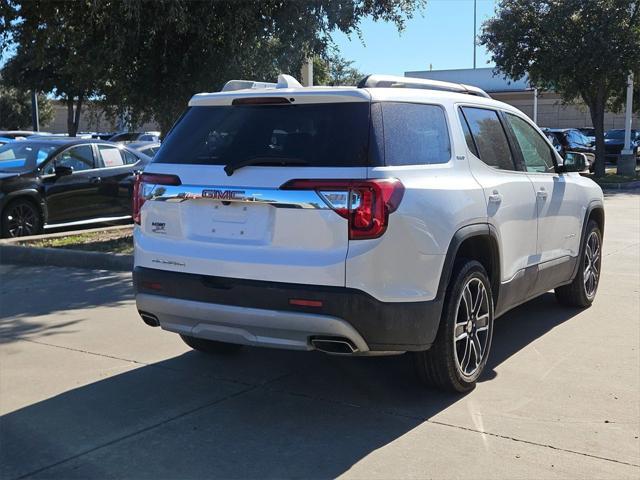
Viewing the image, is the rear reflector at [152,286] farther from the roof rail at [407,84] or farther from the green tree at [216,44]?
the green tree at [216,44]

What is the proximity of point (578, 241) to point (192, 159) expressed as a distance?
149 inches

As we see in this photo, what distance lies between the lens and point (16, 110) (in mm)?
53406

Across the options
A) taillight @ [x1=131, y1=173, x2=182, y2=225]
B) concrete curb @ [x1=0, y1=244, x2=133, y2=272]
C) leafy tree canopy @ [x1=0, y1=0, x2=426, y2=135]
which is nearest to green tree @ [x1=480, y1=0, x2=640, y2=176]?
leafy tree canopy @ [x1=0, y1=0, x2=426, y2=135]

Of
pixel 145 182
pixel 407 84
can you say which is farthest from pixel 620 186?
pixel 145 182

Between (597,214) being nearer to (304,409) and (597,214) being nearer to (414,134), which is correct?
(414,134)

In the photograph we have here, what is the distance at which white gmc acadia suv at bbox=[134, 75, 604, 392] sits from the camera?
3990mm

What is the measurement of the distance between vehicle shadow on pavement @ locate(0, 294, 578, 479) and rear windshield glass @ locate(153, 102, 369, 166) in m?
1.54

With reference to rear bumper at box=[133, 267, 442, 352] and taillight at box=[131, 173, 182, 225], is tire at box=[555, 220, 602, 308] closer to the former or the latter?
rear bumper at box=[133, 267, 442, 352]

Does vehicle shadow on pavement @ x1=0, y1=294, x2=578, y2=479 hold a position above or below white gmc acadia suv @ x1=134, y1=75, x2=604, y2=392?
below

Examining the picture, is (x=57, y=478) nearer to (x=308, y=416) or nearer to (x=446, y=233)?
(x=308, y=416)

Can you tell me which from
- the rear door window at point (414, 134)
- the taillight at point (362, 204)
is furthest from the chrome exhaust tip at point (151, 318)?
the rear door window at point (414, 134)

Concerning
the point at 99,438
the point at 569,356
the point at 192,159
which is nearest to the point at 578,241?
the point at 569,356

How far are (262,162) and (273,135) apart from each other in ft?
0.79

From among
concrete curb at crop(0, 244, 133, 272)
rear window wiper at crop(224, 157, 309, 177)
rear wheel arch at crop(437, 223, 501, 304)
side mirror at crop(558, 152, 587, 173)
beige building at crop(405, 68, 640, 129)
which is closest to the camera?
rear window wiper at crop(224, 157, 309, 177)
